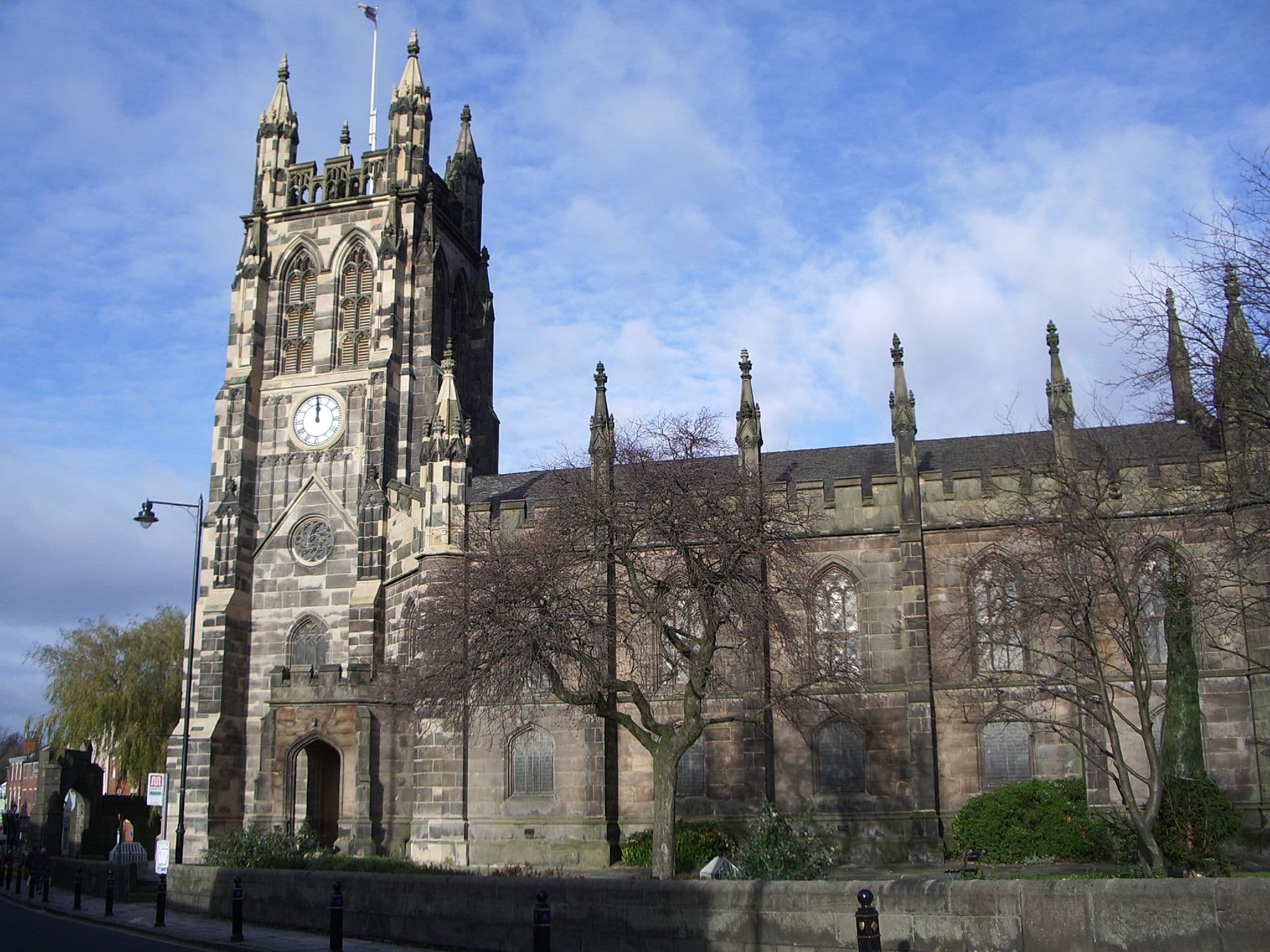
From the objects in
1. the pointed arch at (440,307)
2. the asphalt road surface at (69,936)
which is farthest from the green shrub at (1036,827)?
the pointed arch at (440,307)

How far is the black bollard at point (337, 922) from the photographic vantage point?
1738 cm

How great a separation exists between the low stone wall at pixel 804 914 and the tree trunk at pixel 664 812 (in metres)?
5.59

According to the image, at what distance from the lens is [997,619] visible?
26.7 m

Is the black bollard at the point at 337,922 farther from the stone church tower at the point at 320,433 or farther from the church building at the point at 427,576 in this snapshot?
the stone church tower at the point at 320,433

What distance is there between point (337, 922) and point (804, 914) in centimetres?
712

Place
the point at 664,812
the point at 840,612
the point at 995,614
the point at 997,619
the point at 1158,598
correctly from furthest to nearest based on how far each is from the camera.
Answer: the point at 840,612
the point at 997,619
the point at 1158,598
the point at 995,614
the point at 664,812

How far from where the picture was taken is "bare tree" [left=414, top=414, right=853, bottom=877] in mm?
23656

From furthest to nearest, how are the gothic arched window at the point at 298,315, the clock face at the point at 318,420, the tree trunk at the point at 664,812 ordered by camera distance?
the gothic arched window at the point at 298,315 < the clock face at the point at 318,420 < the tree trunk at the point at 664,812

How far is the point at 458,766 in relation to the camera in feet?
106

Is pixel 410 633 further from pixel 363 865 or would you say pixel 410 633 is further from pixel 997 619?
pixel 997 619

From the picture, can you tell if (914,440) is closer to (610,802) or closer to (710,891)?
(610,802)

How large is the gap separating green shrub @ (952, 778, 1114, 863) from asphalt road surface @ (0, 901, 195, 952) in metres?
16.5

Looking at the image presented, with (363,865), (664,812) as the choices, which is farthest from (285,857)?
(664,812)

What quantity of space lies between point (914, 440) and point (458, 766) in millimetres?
14272
